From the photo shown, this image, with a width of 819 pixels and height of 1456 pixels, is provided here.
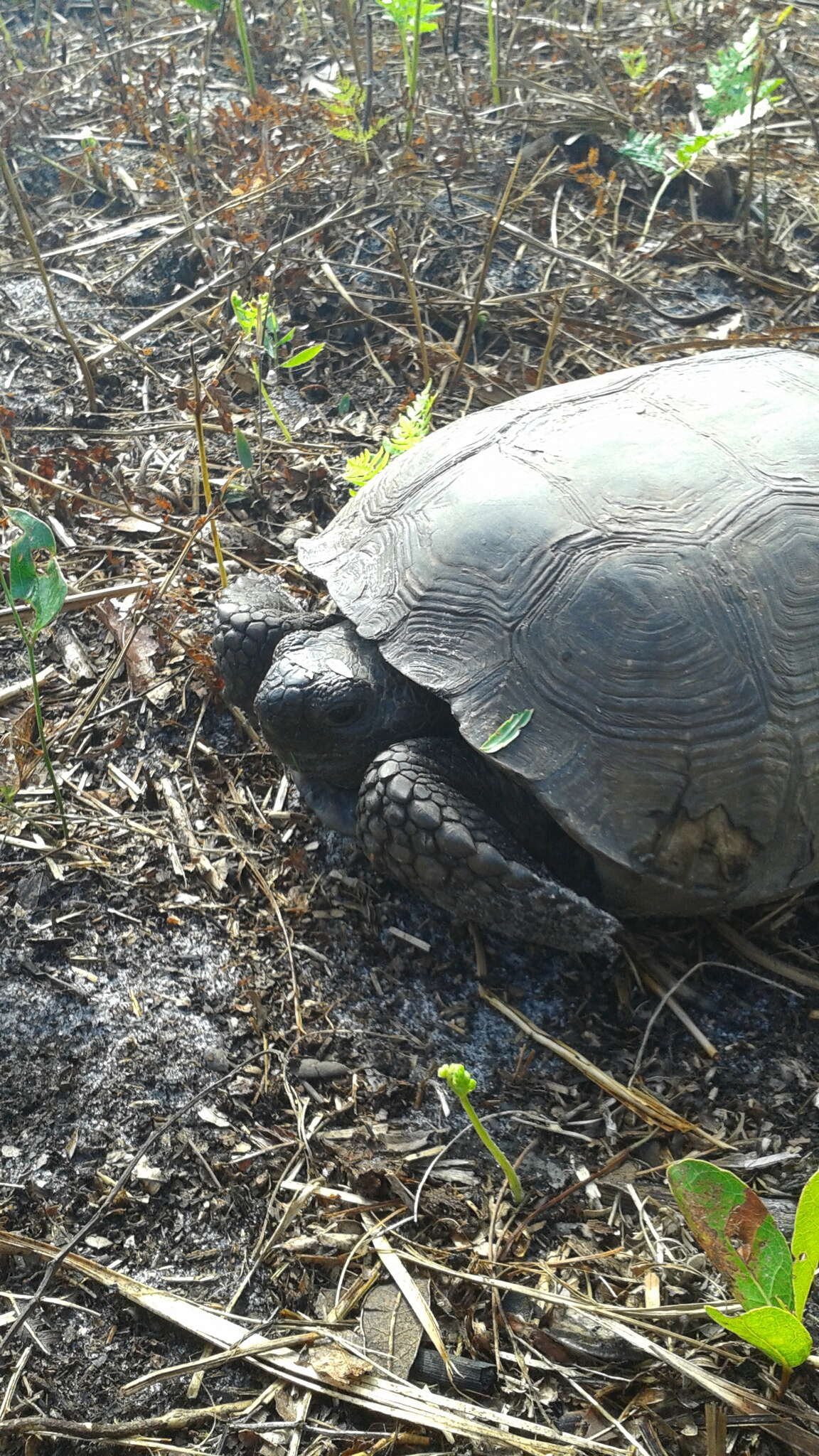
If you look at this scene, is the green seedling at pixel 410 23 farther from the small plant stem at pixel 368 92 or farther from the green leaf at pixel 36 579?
the green leaf at pixel 36 579

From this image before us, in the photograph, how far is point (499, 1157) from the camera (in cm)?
212

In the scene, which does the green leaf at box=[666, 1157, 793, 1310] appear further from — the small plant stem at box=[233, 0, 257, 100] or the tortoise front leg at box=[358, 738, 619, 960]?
the small plant stem at box=[233, 0, 257, 100]

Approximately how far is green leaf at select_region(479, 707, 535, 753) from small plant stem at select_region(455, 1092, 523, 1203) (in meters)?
0.76

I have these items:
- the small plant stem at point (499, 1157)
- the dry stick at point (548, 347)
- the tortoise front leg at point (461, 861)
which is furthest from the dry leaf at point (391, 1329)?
the dry stick at point (548, 347)

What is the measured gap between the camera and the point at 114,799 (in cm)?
306

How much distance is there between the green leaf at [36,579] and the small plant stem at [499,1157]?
1511 millimetres

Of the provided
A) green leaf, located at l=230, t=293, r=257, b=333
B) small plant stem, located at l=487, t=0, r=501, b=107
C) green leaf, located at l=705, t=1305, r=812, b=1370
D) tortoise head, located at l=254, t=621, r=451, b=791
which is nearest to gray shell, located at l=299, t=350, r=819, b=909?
tortoise head, located at l=254, t=621, r=451, b=791

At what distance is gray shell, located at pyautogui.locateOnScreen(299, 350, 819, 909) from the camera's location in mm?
2500

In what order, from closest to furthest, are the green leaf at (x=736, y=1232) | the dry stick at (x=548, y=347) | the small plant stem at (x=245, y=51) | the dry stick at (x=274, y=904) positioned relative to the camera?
the green leaf at (x=736, y=1232) → the dry stick at (x=274, y=904) → the dry stick at (x=548, y=347) → the small plant stem at (x=245, y=51)

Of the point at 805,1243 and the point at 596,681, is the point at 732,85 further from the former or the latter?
the point at 805,1243

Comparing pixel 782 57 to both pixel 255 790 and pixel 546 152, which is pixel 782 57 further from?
pixel 255 790

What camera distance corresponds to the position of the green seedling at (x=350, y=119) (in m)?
5.07

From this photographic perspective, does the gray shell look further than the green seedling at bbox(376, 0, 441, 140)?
No

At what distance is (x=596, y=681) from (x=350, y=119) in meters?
4.13
